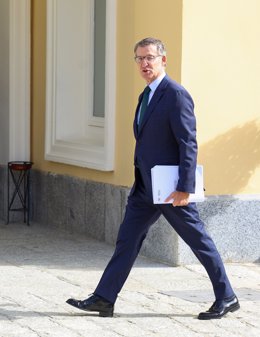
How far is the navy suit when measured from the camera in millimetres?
6672

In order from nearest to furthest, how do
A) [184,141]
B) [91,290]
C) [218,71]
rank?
[184,141], [91,290], [218,71]

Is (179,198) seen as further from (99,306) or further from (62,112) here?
(62,112)

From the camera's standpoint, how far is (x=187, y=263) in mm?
8812

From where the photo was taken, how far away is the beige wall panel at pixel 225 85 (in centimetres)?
873

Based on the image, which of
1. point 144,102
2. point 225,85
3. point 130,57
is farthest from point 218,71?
point 144,102

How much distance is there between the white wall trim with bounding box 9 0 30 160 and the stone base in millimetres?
363

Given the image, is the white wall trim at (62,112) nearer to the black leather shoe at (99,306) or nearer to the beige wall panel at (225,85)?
the beige wall panel at (225,85)

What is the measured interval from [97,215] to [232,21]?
2.39m

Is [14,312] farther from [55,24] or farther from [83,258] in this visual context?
[55,24]

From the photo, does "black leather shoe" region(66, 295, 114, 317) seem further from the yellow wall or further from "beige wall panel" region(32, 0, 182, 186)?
"beige wall panel" region(32, 0, 182, 186)

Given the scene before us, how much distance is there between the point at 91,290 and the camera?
786 cm

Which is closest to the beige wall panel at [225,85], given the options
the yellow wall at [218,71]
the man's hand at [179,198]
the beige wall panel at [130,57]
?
the yellow wall at [218,71]

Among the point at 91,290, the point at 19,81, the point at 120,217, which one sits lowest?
the point at 91,290

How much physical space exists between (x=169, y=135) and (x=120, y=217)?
2.89 metres
